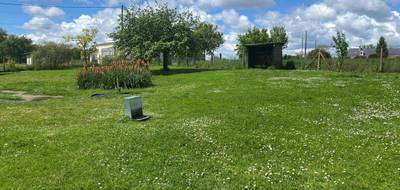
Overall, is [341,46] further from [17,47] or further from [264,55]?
[17,47]

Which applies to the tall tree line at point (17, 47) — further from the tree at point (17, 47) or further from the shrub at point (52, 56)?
the shrub at point (52, 56)

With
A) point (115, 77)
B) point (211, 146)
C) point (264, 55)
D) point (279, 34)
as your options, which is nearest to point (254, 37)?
point (279, 34)

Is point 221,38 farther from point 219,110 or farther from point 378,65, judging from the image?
point 219,110

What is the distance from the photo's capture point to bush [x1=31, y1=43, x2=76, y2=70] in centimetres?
5962

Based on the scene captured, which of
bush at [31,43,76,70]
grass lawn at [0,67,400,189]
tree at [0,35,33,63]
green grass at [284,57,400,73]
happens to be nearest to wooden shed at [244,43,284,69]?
green grass at [284,57,400,73]

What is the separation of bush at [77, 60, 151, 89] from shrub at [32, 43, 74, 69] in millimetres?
35523

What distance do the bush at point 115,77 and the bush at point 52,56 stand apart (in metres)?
35.5

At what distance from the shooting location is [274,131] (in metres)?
9.91

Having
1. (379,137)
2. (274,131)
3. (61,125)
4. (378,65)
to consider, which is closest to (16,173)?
(61,125)

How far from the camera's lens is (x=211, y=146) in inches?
337

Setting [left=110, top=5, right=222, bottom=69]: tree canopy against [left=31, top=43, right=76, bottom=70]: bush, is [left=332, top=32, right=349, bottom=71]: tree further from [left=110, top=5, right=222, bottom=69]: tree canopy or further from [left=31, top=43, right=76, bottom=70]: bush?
[left=31, top=43, right=76, bottom=70]: bush

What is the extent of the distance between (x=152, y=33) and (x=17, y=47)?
225 feet

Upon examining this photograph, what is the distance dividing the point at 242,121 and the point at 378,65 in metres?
24.4

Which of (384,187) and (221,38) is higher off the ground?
(221,38)
